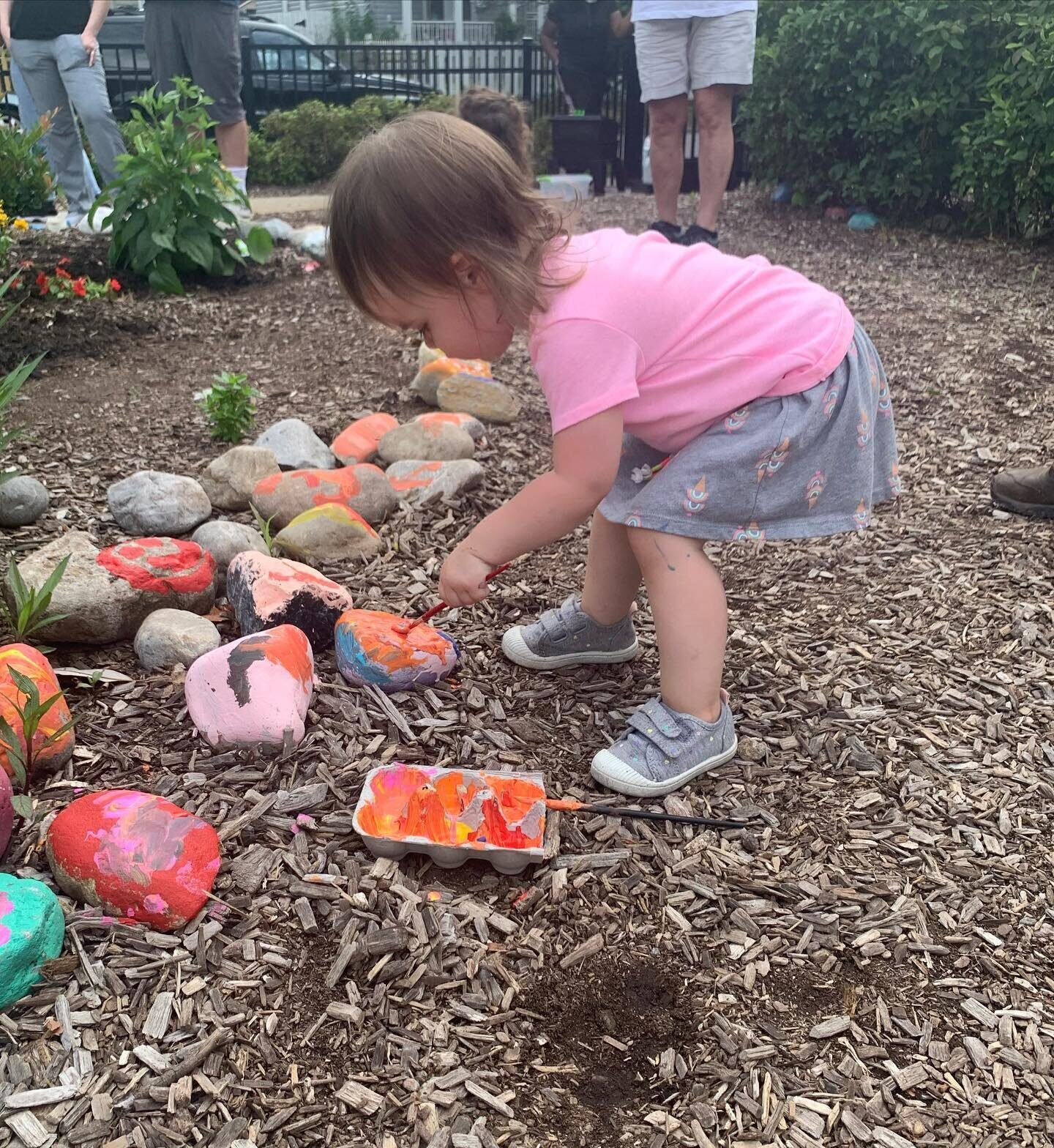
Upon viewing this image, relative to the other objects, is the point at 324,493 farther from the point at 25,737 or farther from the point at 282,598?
the point at 25,737

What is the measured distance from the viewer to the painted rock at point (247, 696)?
1930 mm

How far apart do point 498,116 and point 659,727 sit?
2.76 meters

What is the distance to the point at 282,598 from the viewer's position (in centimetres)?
225

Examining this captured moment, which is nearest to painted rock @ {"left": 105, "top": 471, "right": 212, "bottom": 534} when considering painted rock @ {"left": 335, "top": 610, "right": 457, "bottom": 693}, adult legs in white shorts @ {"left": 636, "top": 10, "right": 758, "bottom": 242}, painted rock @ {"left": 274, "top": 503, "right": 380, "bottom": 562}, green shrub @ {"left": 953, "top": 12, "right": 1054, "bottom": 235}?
painted rock @ {"left": 274, "top": 503, "right": 380, "bottom": 562}

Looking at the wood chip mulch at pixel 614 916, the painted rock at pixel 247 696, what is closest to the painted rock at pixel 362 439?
the wood chip mulch at pixel 614 916

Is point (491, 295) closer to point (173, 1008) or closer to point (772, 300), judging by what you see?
point (772, 300)

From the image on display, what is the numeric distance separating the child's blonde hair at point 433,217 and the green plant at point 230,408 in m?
1.62

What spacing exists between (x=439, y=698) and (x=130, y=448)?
169cm

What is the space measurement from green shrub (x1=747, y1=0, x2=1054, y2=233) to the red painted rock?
16.7ft

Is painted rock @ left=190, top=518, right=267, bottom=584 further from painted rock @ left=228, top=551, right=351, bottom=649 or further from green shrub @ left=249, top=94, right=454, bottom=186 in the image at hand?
green shrub @ left=249, top=94, right=454, bottom=186

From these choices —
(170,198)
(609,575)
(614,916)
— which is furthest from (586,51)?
(614,916)

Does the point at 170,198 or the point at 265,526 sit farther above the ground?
the point at 170,198

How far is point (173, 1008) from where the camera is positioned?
4.84ft

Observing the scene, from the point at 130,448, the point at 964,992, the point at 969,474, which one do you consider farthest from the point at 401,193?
the point at 969,474
